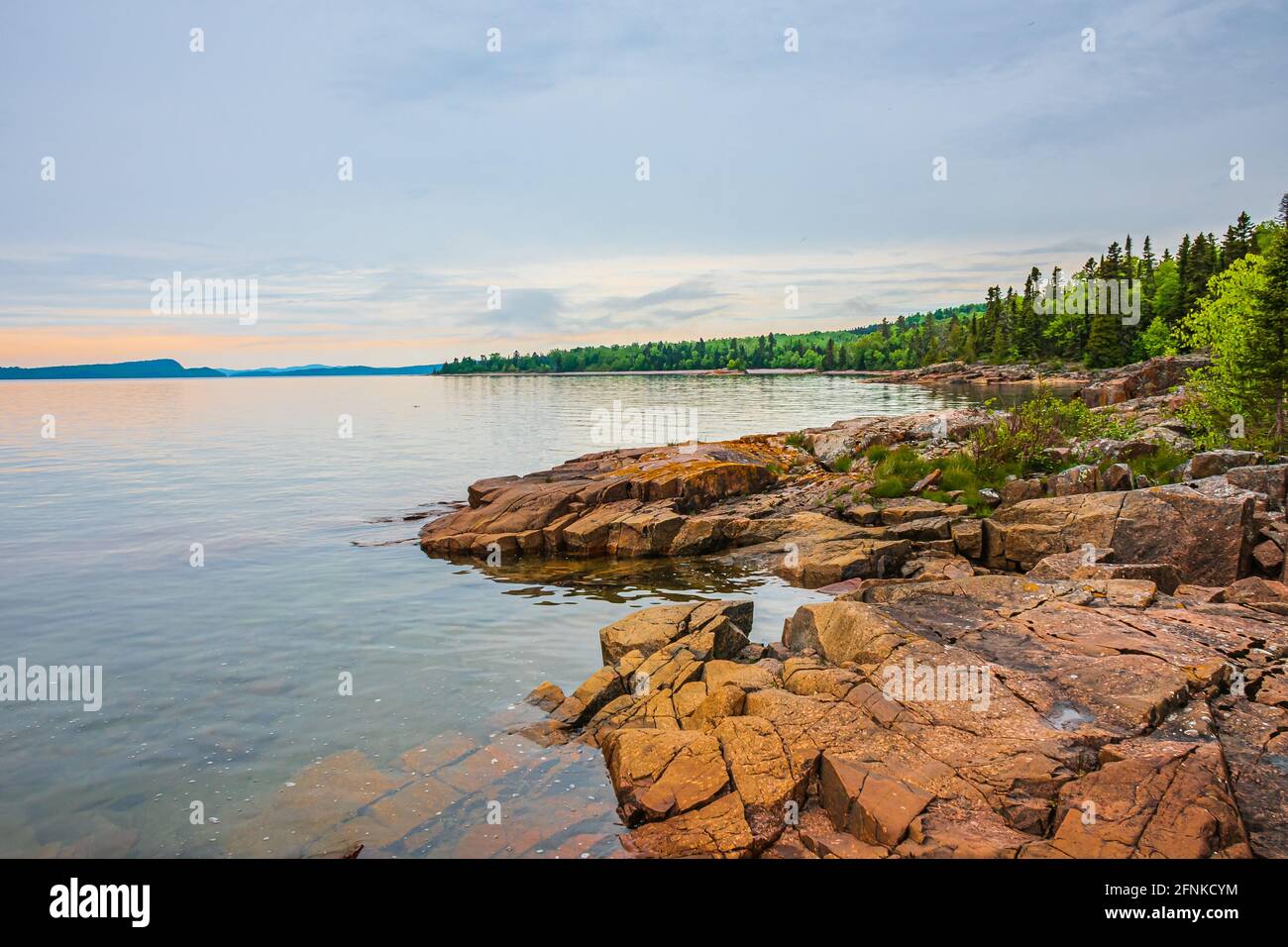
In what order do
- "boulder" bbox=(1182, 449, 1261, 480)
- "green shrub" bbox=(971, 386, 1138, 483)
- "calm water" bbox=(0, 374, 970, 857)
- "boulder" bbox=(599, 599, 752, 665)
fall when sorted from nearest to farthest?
1. "calm water" bbox=(0, 374, 970, 857)
2. "boulder" bbox=(599, 599, 752, 665)
3. "boulder" bbox=(1182, 449, 1261, 480)
4. "green shrub" bbox=(971, 386, 1138, 483)

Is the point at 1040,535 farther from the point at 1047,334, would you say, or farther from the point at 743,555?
the point at 1047,334

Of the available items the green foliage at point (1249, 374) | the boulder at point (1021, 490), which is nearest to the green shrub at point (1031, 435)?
the boulder at point (1021, 490)

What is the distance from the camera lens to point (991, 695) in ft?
30.7

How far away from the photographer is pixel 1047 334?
125438 mm

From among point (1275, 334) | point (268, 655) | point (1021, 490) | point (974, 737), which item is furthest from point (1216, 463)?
point (268, 655)

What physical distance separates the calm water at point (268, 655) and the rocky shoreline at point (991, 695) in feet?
4.44

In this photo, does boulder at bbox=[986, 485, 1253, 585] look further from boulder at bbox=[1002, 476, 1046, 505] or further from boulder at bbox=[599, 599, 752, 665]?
boulder at bbox=[599, 599, 752, 665]

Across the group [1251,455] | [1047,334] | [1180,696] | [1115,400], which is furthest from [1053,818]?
[1047,334]

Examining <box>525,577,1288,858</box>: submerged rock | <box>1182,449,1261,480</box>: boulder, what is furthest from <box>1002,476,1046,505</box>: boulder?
<box>525,577,1288,858</box>: submerged rock

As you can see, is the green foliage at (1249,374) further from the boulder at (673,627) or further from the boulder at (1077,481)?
the boulder at (673,627)

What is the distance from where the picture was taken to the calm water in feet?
30.3

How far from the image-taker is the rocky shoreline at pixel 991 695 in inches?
283

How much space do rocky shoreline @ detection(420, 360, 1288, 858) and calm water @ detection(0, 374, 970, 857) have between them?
Answer: 4.44 ft

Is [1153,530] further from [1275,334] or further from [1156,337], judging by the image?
[1156,337]
